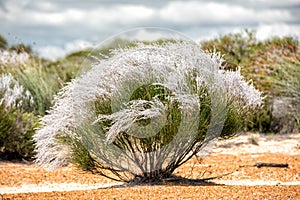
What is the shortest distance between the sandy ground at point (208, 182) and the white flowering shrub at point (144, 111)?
50 cm

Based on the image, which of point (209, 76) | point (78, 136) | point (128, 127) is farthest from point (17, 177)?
point (209, 76)

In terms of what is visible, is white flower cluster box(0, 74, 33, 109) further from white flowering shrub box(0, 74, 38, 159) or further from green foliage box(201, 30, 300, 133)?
green foliage box(201, 30, 300, 133)

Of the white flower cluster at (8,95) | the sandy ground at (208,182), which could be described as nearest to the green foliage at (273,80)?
the sandy ground at (208,182)

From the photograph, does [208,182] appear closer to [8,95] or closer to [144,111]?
[144,111]

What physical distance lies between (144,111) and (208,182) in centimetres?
196

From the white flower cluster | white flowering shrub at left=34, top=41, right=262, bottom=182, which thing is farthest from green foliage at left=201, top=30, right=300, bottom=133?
white flowering shrub at left=34, top=41, right=262, bottom=182

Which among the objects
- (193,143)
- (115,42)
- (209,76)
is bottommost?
(193,143)

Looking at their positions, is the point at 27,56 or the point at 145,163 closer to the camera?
Result: the point at 145,163

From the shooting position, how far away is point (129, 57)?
321 inches

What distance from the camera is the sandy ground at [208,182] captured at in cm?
736

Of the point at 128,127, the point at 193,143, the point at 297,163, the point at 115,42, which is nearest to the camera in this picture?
the point at 128,127

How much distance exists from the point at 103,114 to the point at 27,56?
10.4 meters

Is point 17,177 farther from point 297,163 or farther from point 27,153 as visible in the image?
point 297,163

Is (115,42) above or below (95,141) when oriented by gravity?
above
